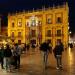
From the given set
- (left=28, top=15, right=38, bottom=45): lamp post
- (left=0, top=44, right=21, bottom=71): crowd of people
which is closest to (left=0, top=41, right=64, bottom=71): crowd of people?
(left=0, top=44, right=21, bottom=71): crowd of people

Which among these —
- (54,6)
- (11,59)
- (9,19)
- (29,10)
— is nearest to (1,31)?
(9,19)

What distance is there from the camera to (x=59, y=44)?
16.6 m

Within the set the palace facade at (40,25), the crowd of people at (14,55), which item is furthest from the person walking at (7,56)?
the palace facade at (40,25)

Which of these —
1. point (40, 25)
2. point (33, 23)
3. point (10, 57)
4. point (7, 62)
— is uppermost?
point (33, 23)

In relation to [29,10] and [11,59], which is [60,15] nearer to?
[29,10]

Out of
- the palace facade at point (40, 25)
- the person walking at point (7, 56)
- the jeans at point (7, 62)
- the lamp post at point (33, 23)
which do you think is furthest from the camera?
the lamp post at point (33, 23)

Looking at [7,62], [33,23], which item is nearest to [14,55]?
[7,62]

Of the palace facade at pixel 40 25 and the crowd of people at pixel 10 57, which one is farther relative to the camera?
the palace facade at pixel 40 25

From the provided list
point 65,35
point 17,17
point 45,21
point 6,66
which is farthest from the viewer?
point 17,17

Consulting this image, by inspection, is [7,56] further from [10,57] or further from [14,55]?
[14,55]

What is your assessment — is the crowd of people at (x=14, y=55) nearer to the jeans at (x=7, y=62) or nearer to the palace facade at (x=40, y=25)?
the jeans at (x=7, y=62)

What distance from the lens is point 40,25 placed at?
8219 cm

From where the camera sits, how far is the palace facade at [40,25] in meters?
76.4

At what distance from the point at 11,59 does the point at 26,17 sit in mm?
69168
